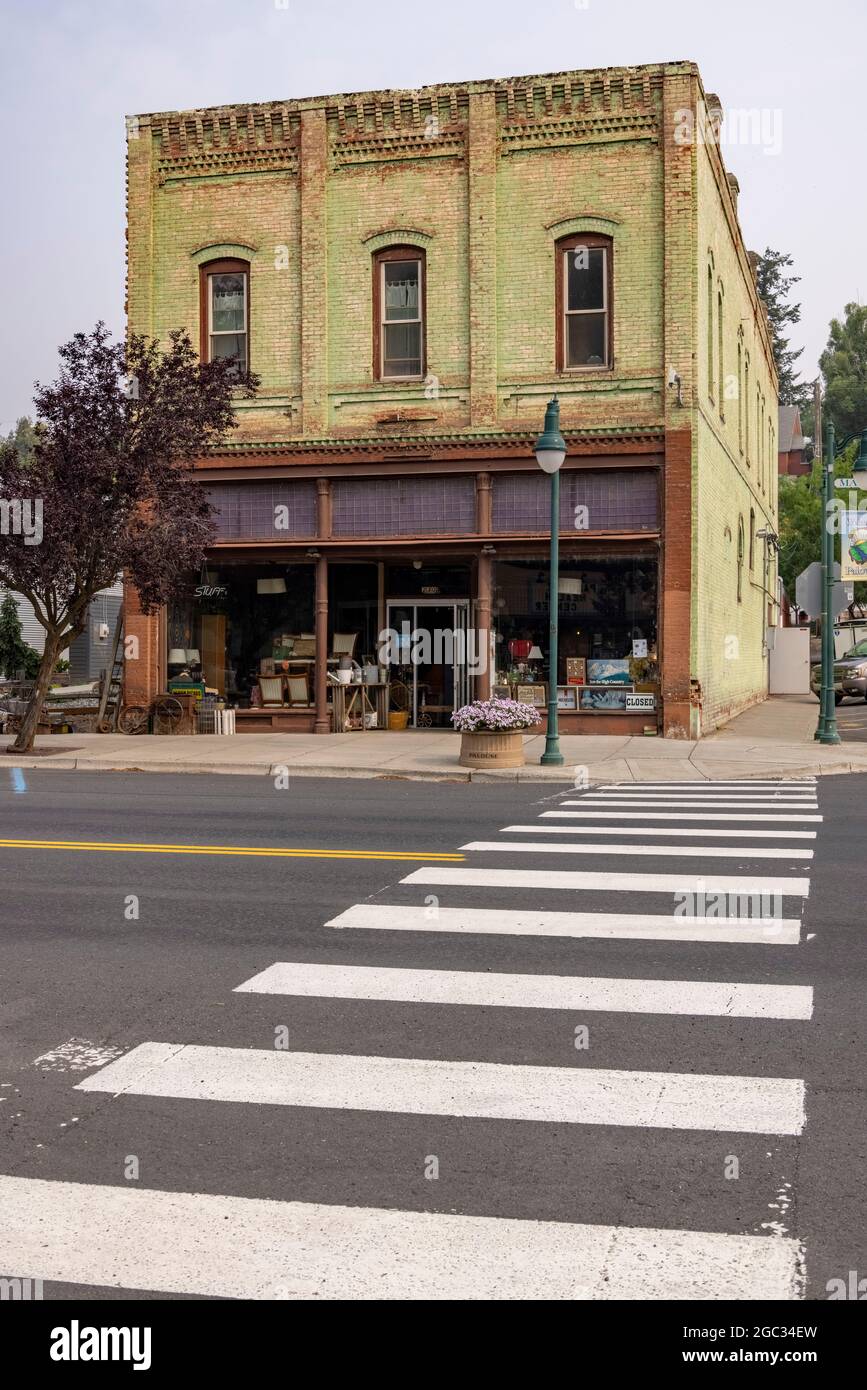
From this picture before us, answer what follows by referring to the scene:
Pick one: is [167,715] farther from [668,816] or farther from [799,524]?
[799,524]

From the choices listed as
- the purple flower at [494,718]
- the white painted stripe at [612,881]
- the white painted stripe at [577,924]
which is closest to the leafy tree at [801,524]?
the purple flower at [494,718]

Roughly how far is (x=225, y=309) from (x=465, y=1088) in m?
22.1

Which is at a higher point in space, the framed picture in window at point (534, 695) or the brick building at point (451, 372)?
the brick building at point (451, 372)

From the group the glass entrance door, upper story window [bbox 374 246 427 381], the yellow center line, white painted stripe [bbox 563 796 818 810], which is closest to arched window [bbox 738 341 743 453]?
upper story window [bbox 374 246 427 381]

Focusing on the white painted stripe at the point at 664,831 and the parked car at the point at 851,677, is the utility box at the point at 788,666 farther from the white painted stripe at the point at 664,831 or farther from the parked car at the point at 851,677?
the white painted stripe at the point at 664,831

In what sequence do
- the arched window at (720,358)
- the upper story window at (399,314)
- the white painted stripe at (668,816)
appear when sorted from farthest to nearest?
the arched window at (720,358), the upper story window at (399,314), the white painted stripe at (668,816)

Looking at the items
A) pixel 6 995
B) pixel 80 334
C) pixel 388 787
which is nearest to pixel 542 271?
pixel 80 334

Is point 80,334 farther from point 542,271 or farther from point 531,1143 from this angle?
point 531,1143

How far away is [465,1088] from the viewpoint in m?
5.51

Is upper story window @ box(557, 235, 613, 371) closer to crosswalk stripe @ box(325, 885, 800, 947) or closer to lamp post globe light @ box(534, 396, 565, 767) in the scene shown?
lamp post globe light @ box(534, 396, 565, 767)

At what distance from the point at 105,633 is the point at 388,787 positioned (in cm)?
2455

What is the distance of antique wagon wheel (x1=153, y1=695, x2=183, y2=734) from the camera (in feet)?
→ 81.7

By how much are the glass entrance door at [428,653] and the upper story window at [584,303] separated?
15.4 ft

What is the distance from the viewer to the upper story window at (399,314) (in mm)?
24453
